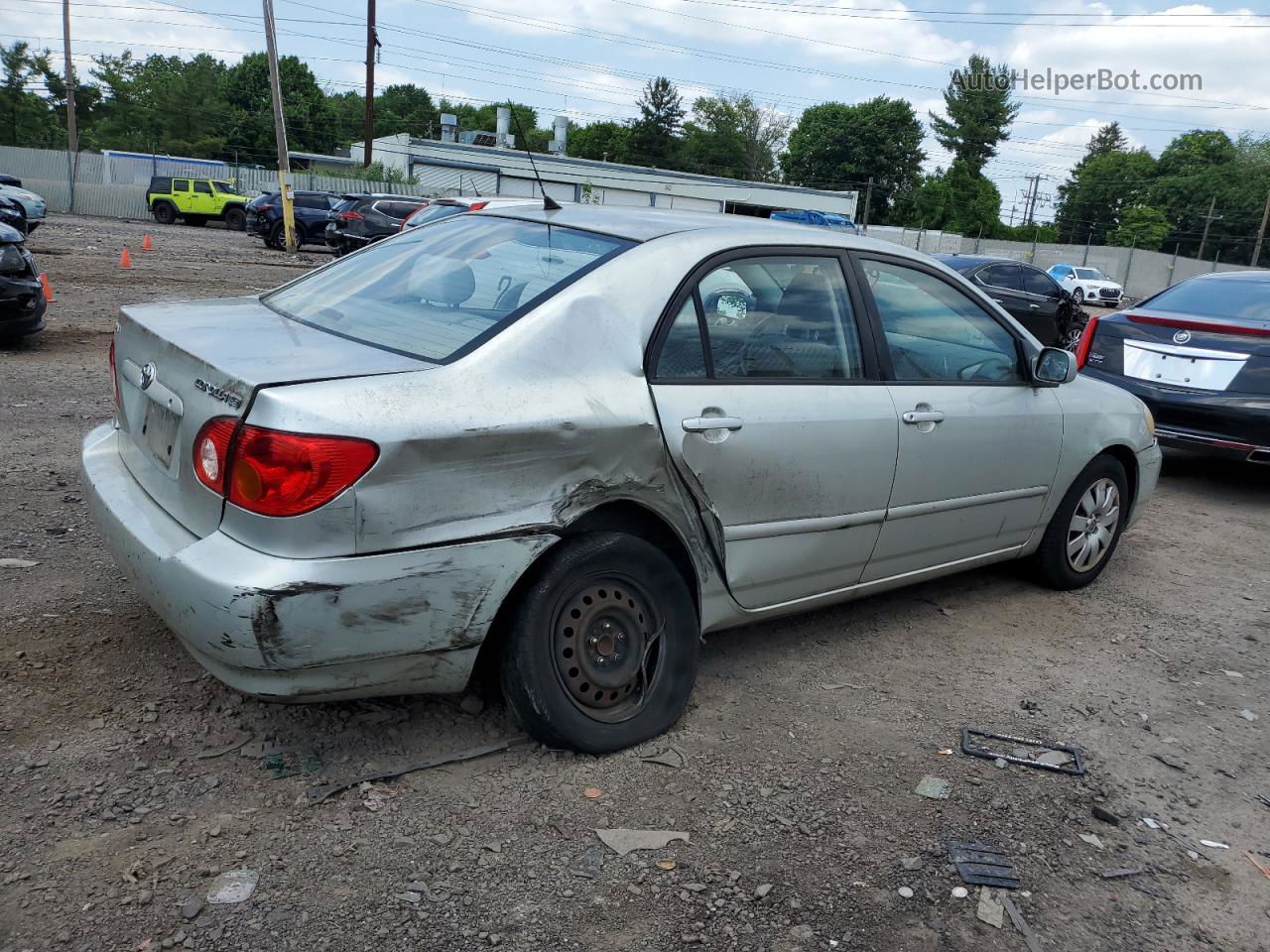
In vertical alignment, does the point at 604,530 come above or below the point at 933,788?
above

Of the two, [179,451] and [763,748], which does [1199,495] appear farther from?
[179,451]

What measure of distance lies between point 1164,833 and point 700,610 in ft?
4.90

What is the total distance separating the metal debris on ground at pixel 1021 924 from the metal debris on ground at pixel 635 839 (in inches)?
32.3

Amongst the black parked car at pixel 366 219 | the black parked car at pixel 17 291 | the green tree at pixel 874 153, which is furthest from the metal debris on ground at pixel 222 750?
the green tree at pixel 874 153

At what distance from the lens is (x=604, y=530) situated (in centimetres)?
304

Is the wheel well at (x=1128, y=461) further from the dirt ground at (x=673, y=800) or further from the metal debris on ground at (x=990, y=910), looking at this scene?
the metal debris on ground at (x=990, y=910)

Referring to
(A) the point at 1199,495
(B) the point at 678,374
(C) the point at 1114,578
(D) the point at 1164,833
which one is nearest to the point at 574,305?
(B) the point at 678,374

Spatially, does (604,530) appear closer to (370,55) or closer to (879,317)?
(879,317)

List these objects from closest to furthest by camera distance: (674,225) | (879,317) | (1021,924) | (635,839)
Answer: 1. (1021,924)
2. (635,839)
3. (674,225)
4. (879,317)

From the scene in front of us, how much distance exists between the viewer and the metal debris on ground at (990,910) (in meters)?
2.56

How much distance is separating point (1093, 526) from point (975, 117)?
90.6 m

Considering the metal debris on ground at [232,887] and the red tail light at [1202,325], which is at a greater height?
the red tail light at [1202,325]

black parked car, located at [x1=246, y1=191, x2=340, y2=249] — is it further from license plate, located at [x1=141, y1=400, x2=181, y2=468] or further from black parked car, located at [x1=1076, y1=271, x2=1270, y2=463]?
license plate, located at [x1=141, y1=400, x2=181, y2=468]

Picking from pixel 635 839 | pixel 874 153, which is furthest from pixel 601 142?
pixel 635 839
